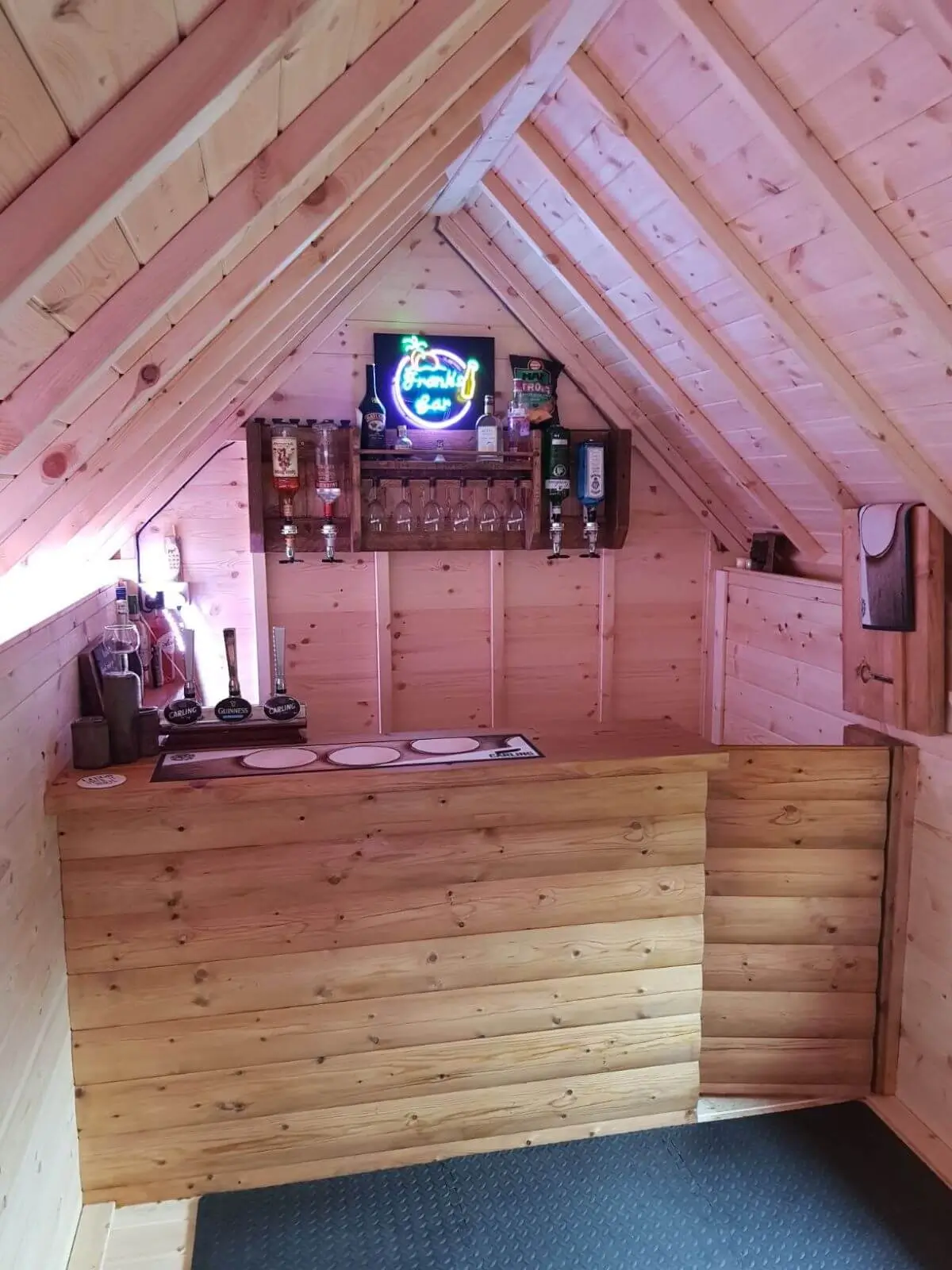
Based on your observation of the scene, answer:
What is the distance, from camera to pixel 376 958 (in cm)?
221

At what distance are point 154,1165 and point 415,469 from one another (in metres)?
2.40

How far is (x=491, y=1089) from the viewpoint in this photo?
2.32m

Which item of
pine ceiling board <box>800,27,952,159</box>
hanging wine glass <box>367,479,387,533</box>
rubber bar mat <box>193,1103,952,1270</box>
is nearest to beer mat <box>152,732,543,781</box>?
rubber bar mat <box>193,1103,952,1270</box>

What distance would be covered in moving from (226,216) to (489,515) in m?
2.46

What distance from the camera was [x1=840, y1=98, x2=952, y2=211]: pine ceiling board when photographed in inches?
59.7

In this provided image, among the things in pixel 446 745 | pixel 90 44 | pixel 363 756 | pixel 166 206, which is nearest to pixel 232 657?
pixel 363 756

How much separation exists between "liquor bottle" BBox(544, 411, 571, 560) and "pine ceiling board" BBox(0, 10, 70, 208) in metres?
2.80

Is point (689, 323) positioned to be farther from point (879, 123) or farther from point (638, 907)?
point (638, 907)

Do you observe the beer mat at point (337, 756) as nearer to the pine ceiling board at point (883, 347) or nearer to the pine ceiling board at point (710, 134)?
the pine ceiling board at point (883, 347)

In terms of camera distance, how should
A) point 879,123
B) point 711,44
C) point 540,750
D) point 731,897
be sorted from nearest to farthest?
point 879,123
point 711,44
point 540,750
point 731,897

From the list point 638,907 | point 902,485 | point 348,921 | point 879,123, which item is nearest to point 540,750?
point 638,907

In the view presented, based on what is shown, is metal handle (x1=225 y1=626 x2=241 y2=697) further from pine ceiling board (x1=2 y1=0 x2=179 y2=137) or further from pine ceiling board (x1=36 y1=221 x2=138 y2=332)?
pine ceiling board (x1=2 y1=0 x2=179 y2=137)

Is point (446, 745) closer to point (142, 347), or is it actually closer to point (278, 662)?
point (278, 662)

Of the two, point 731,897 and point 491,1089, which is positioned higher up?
point 731,897
